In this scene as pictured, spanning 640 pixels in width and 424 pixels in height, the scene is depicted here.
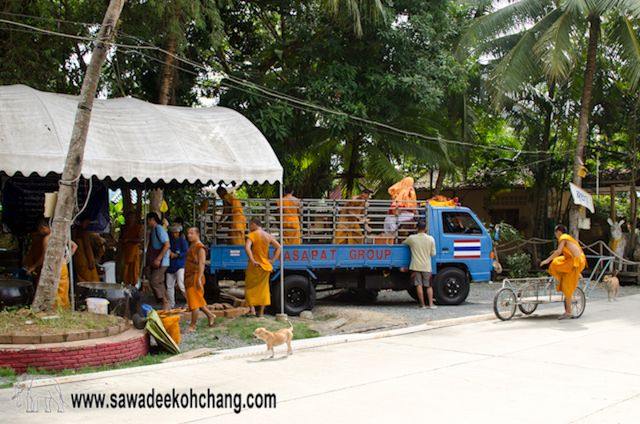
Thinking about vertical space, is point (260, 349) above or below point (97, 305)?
below

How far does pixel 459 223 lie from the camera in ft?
41.7

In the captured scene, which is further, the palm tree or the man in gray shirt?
the palm tree

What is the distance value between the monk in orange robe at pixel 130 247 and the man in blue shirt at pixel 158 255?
87cm

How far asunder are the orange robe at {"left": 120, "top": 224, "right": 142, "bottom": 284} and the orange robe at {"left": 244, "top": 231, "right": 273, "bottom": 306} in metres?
2.99

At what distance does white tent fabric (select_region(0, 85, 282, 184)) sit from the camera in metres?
8.30

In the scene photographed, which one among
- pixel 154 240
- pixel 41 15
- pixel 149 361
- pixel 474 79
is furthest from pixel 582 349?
pixel 474 79

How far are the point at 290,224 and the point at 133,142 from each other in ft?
11.5

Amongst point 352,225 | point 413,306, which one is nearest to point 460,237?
point 413,306

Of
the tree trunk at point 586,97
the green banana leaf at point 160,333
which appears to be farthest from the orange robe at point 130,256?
the tree trunk at point 586,97

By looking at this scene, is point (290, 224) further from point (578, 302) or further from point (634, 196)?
point (634, 196)

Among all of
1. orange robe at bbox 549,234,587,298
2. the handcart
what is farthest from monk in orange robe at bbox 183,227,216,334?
orange robe at bbox 549,234,587,298

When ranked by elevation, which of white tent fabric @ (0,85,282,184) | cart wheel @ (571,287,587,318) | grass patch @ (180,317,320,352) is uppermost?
white tent fabric @ (0,85,282,184)

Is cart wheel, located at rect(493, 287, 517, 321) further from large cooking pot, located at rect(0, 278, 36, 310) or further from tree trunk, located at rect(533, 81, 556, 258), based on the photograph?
→ tree trunk, located at rect(533, 81, 556, 258)

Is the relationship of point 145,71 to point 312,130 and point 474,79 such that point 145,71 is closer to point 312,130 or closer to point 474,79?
point 312,130
